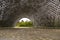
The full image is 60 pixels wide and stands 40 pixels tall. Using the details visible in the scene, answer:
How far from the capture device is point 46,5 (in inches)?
464

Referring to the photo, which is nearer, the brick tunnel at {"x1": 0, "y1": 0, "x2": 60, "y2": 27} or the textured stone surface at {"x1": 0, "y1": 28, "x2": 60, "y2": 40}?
the textured stone surface at {"x1": 0, "y1": 28, "x2": 60, "y2": 40}

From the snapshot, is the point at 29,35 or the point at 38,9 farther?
the point at 38,9

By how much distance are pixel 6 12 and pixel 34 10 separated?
8.74 ft

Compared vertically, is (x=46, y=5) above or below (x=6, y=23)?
above

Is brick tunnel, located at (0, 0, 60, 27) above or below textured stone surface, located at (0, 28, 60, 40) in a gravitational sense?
above

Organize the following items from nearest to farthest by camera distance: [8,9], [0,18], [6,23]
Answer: [8,9] → [0,18] → [6,23]

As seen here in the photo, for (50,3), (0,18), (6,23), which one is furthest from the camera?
(6,23)

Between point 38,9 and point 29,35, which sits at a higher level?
point 38,9

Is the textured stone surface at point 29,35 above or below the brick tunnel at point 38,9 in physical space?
below

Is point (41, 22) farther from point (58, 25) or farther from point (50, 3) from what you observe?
point (50, 3)

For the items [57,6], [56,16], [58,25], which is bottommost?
[58,25]

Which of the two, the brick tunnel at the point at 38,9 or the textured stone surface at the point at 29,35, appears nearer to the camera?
the textured stone surface at the point at 29,35

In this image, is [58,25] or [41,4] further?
[58,25]

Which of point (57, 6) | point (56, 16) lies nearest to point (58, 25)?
point (56, 16)
